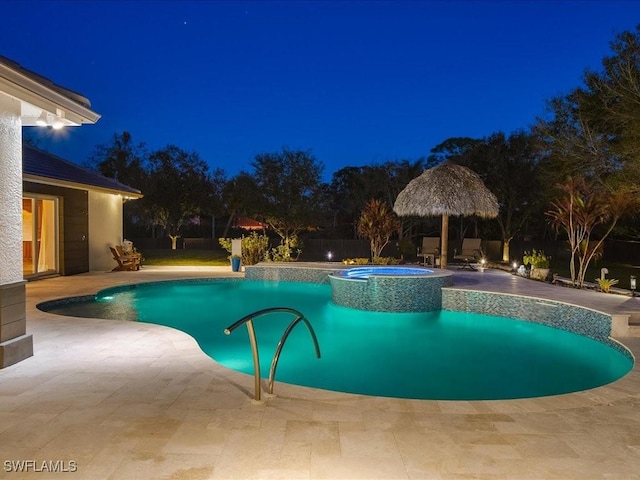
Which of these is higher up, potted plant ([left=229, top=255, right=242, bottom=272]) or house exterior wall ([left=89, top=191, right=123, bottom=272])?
house exterior wall ([left=89, top=191, right=123, bottom=272])

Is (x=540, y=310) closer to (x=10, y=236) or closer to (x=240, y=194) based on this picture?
(x=10, y=236)

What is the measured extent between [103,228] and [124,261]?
1374 mm

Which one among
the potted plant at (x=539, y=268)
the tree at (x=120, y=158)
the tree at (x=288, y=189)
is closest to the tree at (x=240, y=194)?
the tree at (x=288, y=189)

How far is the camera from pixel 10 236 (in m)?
5.14

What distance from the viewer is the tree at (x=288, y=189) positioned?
2453 centimetres

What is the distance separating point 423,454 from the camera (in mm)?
3211

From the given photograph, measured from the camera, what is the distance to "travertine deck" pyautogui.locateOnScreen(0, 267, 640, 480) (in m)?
3.02

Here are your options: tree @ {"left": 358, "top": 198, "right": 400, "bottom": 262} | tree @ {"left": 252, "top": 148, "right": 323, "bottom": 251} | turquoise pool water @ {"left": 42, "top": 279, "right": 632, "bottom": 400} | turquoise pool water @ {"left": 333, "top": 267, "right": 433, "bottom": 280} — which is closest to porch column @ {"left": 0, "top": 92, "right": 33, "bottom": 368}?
turquoise pool water @ {"left": 42, "top": 279, "right": 632, "bottom": 400}

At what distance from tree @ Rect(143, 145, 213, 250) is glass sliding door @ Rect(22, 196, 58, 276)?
1255 centimetres

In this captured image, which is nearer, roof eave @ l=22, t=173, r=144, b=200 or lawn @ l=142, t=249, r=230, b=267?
roof eave @ l=22, t=173, r=144, b=200

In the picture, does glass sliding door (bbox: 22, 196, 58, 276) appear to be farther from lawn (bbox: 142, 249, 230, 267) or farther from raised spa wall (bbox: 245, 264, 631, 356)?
raised spa wall (bbox: 245, 264, 631, 356)

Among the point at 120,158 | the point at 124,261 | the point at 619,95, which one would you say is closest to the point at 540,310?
the point at 619,95

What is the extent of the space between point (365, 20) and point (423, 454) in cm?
3947

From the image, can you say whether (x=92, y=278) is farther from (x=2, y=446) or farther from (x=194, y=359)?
(x=2, y=446)
